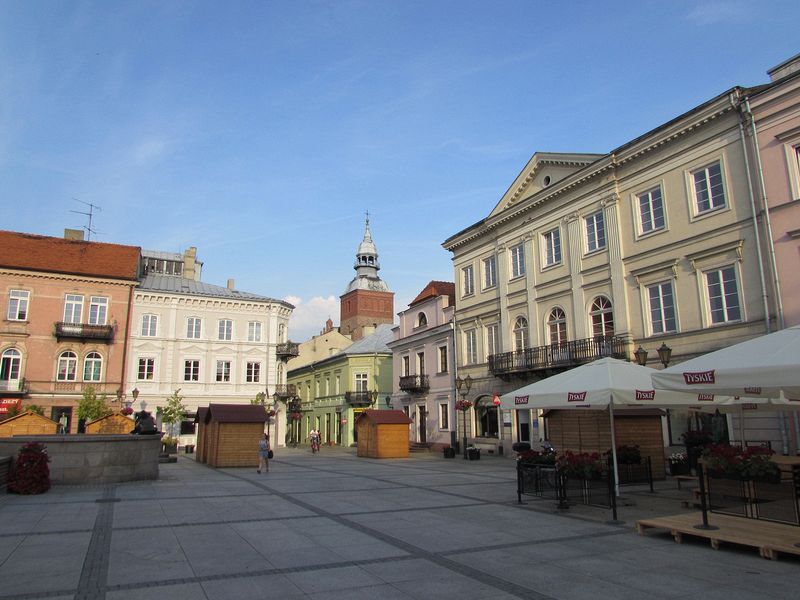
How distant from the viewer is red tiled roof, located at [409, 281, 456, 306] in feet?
134

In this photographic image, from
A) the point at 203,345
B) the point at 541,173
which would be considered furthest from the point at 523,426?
the point at 203,345

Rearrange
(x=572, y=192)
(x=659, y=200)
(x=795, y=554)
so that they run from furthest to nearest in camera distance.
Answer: (x=572, y=192) < (x=659, y=200) < (x=795, y=554)

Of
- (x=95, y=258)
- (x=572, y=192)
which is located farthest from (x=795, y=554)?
(x=95, y=258)

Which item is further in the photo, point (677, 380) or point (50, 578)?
point (677, 380)

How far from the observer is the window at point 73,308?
128 ft

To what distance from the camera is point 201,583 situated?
283 inches

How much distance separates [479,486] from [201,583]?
39.0 feet

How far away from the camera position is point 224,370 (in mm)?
43375

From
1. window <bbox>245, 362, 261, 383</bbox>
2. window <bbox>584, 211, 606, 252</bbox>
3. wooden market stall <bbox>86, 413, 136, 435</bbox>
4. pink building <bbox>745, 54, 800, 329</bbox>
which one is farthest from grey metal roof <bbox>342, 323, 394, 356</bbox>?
pink building <bbox>745, 54, 800, 329</bbox>

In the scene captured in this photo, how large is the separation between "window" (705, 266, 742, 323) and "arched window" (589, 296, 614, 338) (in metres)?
4.62

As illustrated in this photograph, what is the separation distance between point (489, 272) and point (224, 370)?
21.2 meters

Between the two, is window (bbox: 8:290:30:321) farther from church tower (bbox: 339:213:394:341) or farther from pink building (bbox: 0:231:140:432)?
church tower (bbox: 339:213:394:341)

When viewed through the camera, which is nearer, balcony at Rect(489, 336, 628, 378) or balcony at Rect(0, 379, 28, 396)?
balcony at Rect(489, 336, 628, 378)

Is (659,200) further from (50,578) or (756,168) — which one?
(50,578)
